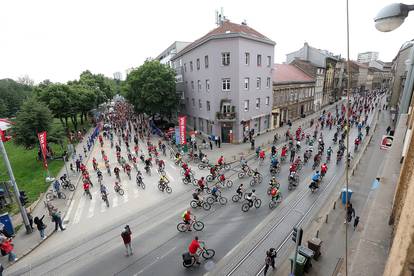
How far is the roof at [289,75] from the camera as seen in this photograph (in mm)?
38037

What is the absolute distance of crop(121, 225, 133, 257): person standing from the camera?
10.5 meters

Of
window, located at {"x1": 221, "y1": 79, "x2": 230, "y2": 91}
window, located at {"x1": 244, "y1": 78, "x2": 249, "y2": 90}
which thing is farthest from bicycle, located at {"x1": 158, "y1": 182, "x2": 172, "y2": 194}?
window, located at {"x1": 244, "y1": 78, "x2": 249, "y2": 90}

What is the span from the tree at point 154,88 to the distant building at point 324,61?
34.1m

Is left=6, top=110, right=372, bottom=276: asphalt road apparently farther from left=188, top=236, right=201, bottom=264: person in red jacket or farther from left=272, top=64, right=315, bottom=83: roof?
left=272, top=64, right=315, bottom=83: roof

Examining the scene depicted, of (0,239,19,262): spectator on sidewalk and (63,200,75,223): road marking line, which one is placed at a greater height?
(0,239,19,262): spectator on sidewalk

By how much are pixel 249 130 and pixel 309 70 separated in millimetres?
26155

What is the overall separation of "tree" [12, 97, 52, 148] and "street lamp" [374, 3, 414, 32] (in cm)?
3026

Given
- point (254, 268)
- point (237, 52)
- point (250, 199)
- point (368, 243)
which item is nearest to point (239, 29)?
point (237, 52)

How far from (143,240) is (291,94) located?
3659cm

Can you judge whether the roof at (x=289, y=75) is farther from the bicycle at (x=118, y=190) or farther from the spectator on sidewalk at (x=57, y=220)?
the spectator on sidewalk at (x=57, y=220)

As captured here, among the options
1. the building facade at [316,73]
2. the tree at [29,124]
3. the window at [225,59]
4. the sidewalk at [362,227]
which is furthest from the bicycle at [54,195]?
the building facade at [316,73]

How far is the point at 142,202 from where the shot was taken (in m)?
16.0

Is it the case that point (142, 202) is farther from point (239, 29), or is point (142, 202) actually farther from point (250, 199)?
point (239, 29)

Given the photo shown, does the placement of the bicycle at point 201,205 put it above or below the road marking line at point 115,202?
above
